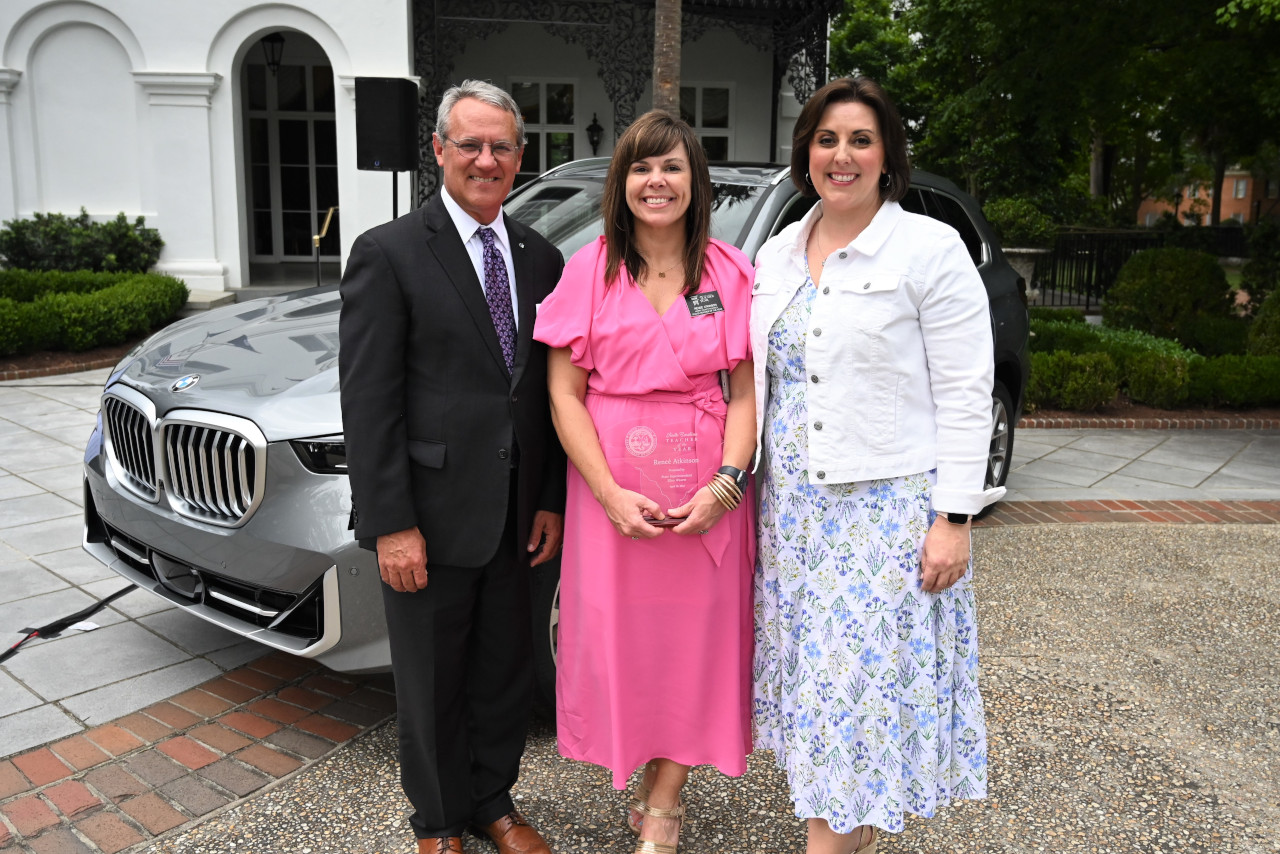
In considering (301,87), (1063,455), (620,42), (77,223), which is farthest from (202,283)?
(1063,455)

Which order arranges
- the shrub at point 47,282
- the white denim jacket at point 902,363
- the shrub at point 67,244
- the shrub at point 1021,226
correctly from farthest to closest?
the shrub at point 1021,226 → the shrub at point 67,244 → the shrub at point 47,282 → the white denim jacket at point 902,363

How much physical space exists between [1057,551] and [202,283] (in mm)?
12007

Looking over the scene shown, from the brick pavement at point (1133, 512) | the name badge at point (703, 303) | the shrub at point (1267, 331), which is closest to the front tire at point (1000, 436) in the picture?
the brick pavement at point (1133, 512)

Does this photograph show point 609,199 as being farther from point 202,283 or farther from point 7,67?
point 7,67

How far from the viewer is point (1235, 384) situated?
30.0 ft

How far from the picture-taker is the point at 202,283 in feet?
45.9

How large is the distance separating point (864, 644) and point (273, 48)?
51.7 ft

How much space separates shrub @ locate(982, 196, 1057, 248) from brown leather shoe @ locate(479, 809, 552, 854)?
12.8m

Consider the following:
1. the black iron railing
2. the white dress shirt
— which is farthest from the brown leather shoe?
the black iron railing

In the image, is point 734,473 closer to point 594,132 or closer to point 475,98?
point 475,98

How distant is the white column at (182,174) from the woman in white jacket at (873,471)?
1303 cm

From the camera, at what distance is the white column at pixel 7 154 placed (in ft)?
44.0

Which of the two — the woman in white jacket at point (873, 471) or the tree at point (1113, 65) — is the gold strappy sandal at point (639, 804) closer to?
the woman in white jacket at point (873, 471)

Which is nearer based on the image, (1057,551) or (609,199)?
(609,199)
